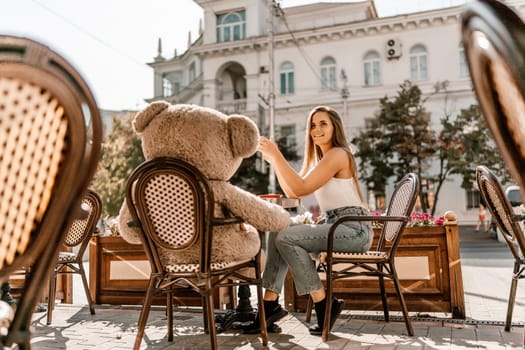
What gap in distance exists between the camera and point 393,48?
25.4 m

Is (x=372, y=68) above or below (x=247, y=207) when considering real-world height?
above

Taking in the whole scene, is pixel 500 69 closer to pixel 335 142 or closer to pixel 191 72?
pixel 335 142

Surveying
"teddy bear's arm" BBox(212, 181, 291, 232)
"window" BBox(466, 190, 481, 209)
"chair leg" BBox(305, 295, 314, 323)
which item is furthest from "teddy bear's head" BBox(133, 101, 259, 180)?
"window" BBox(466, 190, 481, 209)

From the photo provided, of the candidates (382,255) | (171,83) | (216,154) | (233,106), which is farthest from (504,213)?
(171,83)

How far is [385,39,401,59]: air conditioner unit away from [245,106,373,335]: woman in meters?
23.3

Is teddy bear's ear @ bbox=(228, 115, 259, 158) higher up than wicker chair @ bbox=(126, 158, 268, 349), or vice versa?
teddy bear's ear @ bbox=(228, 115, 259, 158)

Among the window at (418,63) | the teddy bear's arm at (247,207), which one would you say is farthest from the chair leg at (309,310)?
the window at (418,63)

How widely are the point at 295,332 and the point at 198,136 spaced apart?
5.33 ft

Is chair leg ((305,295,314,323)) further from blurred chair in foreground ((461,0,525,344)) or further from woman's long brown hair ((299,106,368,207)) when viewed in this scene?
blurred chair in foreground ((461,0,525,344))

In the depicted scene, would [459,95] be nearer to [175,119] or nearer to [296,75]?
[296,75]

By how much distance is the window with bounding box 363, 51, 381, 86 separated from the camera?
2600 centimetres

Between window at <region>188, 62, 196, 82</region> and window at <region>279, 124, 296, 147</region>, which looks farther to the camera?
window at <region>188, 62, 196, 82</region>

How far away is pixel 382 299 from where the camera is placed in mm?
3807

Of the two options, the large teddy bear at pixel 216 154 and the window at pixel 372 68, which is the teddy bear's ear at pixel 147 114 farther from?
the window at pixel 372 68
